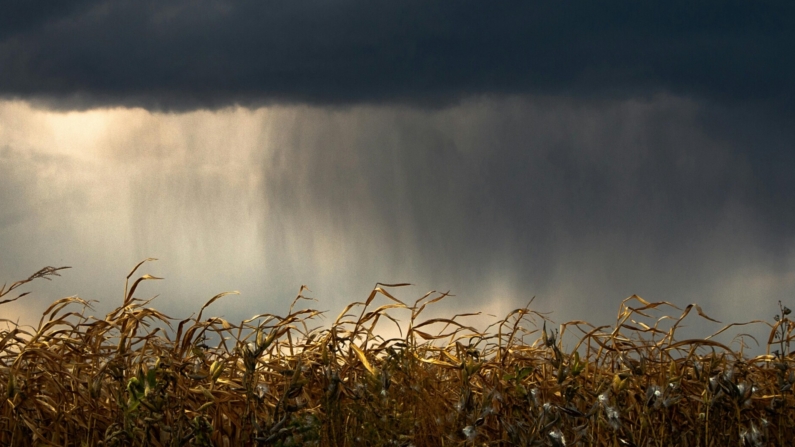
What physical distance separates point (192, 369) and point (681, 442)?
233cm

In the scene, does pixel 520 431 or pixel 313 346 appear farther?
pixel 313 346

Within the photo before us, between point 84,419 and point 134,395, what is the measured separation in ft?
4.14

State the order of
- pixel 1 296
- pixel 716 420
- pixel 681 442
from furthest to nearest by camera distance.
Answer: pixel 1 296, pixel 681 442, pixel 716 420

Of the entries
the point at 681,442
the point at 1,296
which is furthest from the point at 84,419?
the point at 681,442

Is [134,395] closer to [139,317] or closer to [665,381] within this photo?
[139,317]

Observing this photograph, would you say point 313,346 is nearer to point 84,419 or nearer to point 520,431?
point 84,419

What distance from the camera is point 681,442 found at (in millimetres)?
3652


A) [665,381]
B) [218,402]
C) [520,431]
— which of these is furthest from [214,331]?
[665,381]

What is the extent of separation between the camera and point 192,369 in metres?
3.85

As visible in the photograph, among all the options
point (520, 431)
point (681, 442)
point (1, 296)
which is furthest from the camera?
point (1, 296)

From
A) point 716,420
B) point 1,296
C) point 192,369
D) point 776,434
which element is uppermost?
point 1,296

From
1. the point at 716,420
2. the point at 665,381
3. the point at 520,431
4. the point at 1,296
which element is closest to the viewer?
the point at 520,431

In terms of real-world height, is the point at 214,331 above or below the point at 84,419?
above

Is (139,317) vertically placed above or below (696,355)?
above
